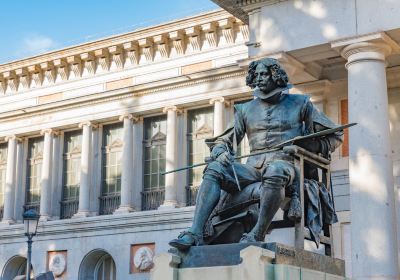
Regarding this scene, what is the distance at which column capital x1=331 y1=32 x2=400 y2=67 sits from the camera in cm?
1702

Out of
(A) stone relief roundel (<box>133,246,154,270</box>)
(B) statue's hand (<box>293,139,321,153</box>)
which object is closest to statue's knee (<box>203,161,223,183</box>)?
(B) statue's hand (<box>293,139,321,153</box>)

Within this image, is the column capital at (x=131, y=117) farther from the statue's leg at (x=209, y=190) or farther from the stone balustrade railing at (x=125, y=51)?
the statue's leg at (x=209, y=190)

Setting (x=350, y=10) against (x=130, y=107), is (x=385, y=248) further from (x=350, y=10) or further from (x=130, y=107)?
(x=130, y=107)

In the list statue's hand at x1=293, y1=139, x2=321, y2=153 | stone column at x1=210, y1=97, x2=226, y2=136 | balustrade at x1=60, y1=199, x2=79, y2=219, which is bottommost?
statue's hand at x1=293, y1=139, x2=321, y2=153

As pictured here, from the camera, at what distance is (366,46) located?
A: 55.9 feet

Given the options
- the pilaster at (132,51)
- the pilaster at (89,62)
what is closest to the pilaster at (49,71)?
the pilaster at (89,62)

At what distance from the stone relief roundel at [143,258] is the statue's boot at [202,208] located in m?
22.6

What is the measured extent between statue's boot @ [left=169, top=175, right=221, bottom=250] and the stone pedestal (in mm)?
118

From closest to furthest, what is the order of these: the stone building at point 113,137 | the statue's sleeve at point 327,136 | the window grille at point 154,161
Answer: the statue's sleeve at point 327,136 → the stone building at point 113,137 → the window grille at point 154,161

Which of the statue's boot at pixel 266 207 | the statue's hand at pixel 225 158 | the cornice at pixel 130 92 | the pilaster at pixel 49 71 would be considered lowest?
the statue's boot at pixel 266 207

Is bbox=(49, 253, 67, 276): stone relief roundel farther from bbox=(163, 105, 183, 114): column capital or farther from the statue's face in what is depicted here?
the statue's face

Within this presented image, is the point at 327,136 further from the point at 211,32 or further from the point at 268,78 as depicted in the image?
the point at 211,32

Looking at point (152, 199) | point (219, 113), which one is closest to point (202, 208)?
point (219, 113)

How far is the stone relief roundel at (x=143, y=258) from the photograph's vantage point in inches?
1154
